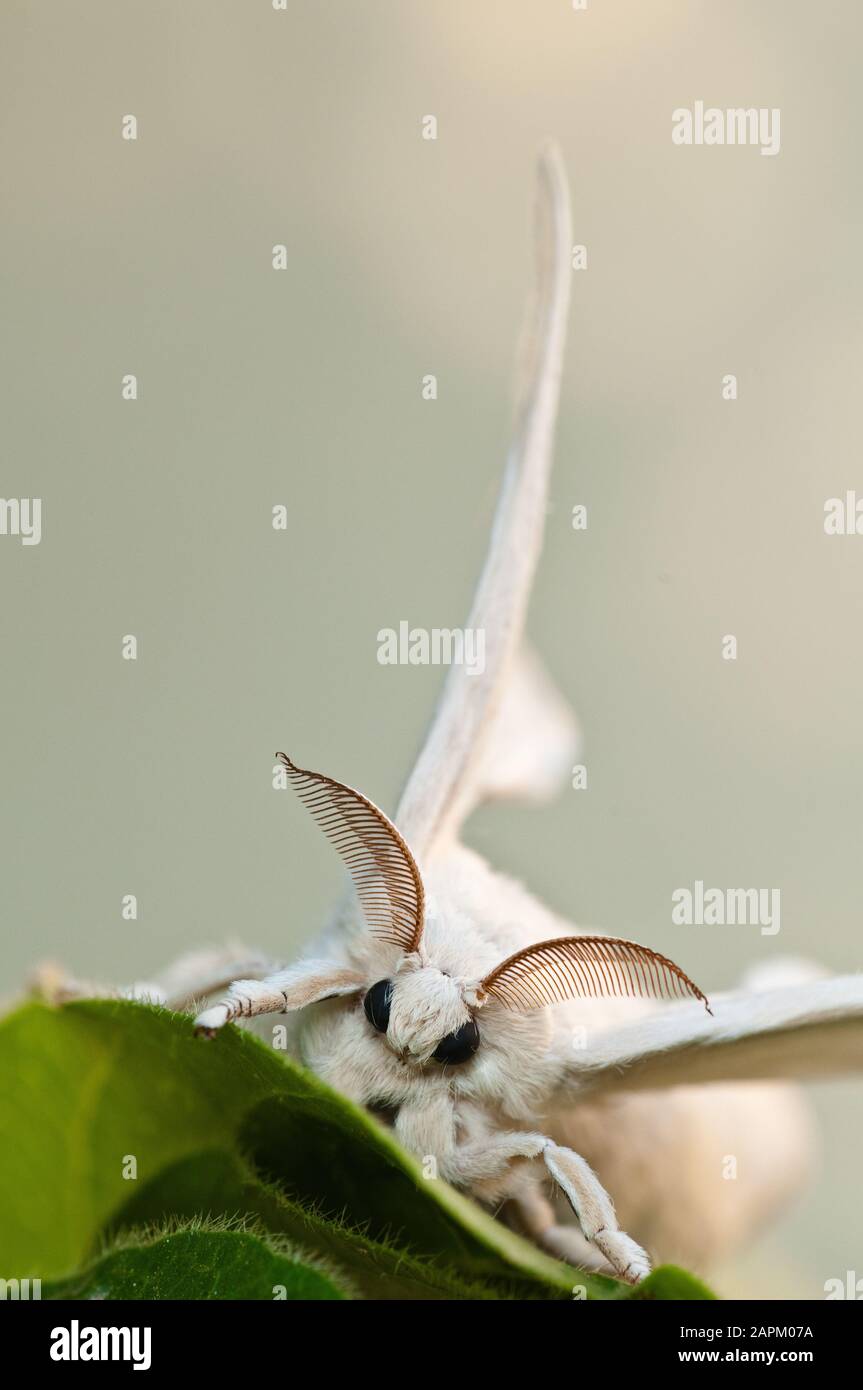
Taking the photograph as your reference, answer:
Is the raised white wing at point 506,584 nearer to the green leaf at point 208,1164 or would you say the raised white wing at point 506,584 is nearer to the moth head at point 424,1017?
the moth head at point 424,1017

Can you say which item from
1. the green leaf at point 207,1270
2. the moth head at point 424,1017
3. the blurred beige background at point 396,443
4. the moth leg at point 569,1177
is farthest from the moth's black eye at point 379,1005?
the blurred beige background at point 396,443

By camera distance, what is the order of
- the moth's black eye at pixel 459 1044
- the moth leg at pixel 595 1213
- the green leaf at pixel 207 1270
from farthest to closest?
1. the moth's black eye at pixel 459 1044
2. the moth leg at pixel 595 1213
3. the green leaf at pixel 207 1270

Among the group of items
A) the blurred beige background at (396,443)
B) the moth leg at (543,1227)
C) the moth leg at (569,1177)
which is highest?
the blurred beige background at (396,443)

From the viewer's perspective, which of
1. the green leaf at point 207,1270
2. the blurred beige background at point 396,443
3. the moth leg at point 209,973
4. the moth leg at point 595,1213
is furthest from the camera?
the blurred beige background at point 396,443

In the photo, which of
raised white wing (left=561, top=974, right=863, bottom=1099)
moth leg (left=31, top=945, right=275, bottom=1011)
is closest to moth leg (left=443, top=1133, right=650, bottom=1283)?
raised white wing (left=561, top=974, right=863, bottom=1099)

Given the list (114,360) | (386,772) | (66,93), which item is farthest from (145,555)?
(66,93)

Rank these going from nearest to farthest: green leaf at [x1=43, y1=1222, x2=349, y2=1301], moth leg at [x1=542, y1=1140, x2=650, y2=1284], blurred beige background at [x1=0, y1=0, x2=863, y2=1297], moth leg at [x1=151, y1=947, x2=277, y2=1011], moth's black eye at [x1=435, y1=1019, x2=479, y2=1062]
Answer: green leaf at [x1=43, y1=1222, x2=349, y2=1301] → moth leg at [x1=542, y1=1140, x2=650, y2=1284] → moth's black eye at [x1=435, y1=1019, x2=479, y2=1062] → moth leg at [x1=151, y1=947, x2=277, y2=1011] → blurred beige background at [x1=0, y1=0, x2=863, y2=1297]

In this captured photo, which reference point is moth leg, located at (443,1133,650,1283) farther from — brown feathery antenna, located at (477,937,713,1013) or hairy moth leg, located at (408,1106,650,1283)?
brown feathery antenna, located at (477,937,713,1013)
